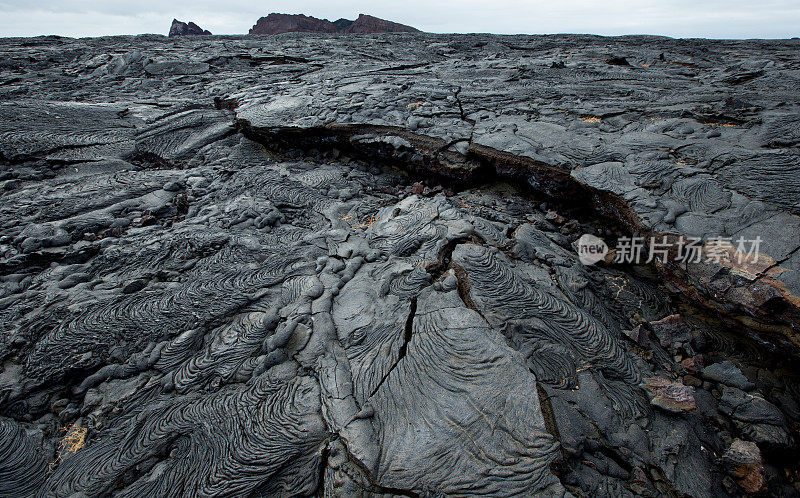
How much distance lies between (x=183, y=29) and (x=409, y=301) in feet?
84.8

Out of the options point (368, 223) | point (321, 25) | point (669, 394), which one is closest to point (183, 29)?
point (321, 25)

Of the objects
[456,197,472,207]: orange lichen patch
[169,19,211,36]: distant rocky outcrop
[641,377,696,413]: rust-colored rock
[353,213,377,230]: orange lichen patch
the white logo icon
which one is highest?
[169,19,211,36]: distant rocky outcrop

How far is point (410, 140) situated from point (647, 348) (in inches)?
101

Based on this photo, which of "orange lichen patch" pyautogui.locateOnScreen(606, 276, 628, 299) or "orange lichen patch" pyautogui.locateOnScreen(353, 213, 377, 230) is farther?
"orange lichen patch" pyautogui.locateOnScreen(353, 213, 377, 230)

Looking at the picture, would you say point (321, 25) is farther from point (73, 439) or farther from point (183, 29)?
point (73, 439)

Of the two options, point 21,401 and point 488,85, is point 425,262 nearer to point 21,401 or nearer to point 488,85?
point 21,401

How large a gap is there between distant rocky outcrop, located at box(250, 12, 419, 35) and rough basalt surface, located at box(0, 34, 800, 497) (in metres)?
17.7

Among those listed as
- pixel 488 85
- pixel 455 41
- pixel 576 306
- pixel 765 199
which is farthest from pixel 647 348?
pixel 455 41

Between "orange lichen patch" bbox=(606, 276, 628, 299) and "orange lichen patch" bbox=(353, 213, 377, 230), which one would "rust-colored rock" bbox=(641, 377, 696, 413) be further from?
"orange lichen patch" bbox=(353, 213, 377, 230)

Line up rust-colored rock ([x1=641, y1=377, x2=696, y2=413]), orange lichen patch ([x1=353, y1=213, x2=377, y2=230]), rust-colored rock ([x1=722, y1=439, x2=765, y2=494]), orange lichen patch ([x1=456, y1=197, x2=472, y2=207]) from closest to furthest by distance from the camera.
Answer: rust-colored rock ([x1=722, y1=439, x2=765, y2=494]), rust-colored rock ([x1=641, y1=377, x2=696, y2=413]), orange lichen patch ([x1=353, y1=213, x2=377, y2=230]), orange lichen patch ([x1=456, y1=197, x2=472, y2=207])

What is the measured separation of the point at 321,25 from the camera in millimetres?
21172

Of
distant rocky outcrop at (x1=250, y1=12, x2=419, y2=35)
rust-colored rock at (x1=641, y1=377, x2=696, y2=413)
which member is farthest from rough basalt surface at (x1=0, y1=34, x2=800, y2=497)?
distant rocky outcrop at (x1=250, y1=12, x2=419, y2=35)

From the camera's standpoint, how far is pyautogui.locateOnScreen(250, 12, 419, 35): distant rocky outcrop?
19578 mm

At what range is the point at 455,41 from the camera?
8148 millimetres
